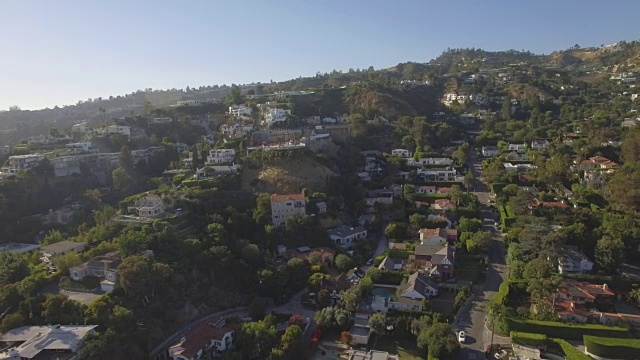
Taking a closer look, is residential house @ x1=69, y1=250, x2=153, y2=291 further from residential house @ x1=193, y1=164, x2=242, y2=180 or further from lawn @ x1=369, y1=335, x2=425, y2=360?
lawn @ x1=369, y1=335, x2=425, y2=360

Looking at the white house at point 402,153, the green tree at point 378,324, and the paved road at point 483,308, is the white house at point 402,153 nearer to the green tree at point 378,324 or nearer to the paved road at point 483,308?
the paved road at point 483,308

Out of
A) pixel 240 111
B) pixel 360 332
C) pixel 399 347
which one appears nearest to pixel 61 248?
pixel 360 332

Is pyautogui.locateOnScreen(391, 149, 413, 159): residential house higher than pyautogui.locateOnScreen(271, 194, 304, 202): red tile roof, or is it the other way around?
pyautogui.locateOnScreen(391, 149, 413, 159): residential house

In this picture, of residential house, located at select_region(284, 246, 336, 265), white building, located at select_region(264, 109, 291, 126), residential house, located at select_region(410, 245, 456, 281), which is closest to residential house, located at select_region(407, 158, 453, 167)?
white building, located at select_region(264, 109, 291, 126)

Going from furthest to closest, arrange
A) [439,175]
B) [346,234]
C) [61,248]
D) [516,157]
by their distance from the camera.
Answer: [516,157] → [439,175] → [346,234] → [61,248]

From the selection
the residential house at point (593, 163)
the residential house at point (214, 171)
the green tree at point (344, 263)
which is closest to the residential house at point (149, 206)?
the residential house at point (214, 171)

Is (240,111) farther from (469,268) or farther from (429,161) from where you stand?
(469,268)
